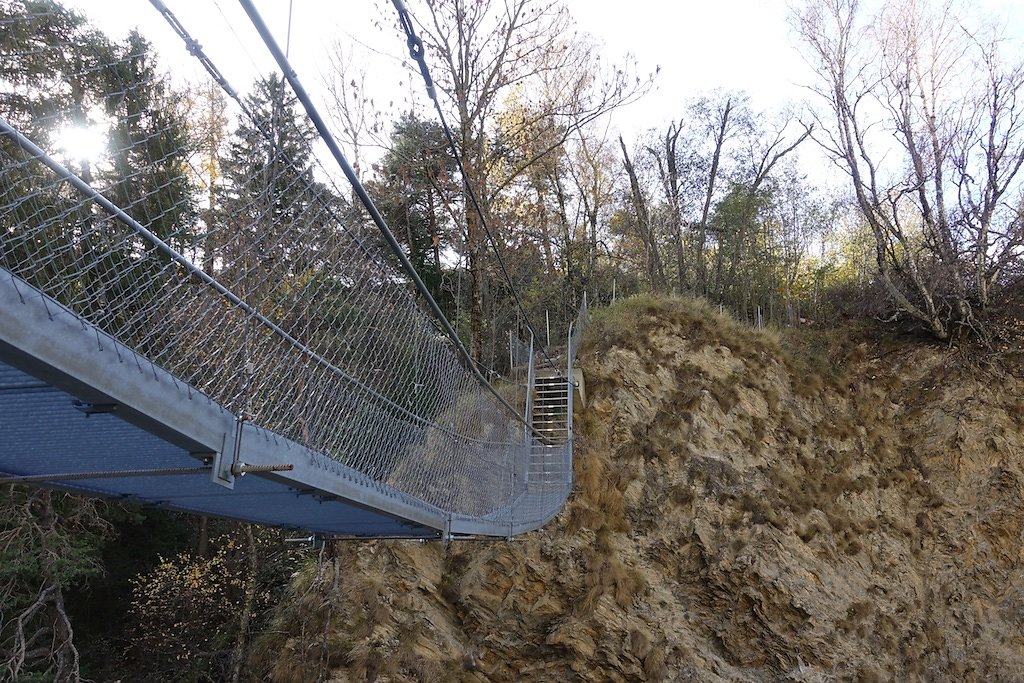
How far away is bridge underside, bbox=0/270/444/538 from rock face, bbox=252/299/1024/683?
297 centimetres

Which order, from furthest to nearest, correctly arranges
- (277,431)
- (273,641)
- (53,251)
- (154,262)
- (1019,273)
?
(1019,273)
(273,641)
(277,431)
(154,262)
(53,251)

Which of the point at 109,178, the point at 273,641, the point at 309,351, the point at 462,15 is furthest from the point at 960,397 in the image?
the point at 109,178

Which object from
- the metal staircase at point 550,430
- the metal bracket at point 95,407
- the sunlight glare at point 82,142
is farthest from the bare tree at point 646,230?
the metal bracket at point 95,407

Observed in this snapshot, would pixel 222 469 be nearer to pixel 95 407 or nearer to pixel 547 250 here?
pixel 95 407

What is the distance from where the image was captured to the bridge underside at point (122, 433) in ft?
4.46

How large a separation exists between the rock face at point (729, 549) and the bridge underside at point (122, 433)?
2.97 meters

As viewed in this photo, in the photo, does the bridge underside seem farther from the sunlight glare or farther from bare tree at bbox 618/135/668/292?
bare tree at bbox 618/135/668/292

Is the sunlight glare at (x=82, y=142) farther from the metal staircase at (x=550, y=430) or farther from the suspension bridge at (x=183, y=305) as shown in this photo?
the metal staircase at (x=550, y=430)

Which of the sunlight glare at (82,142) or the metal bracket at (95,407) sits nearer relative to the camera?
the metal bracket at (95,407)

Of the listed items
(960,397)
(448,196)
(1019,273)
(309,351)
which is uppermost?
(448,196)

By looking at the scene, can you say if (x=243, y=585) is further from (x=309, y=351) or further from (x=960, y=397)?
(x=960, y=397)

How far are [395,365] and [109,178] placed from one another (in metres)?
1.28

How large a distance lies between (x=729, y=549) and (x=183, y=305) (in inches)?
220

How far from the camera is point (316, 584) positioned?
564 cm
